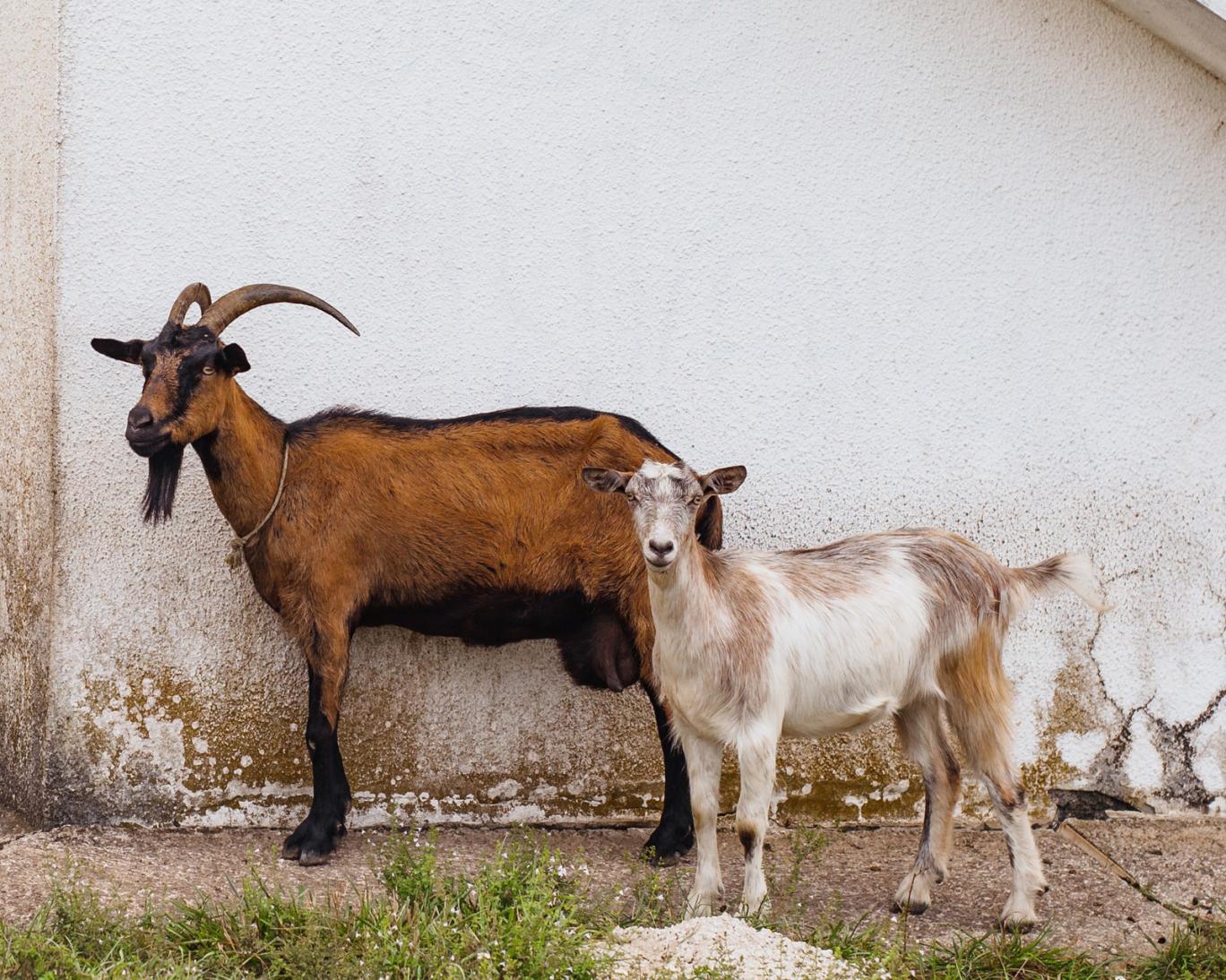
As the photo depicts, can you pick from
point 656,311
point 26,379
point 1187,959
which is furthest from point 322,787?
point 1187,959

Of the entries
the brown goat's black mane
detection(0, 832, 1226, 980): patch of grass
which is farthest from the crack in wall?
the brown goat's black mane

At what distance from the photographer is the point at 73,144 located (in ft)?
15.8

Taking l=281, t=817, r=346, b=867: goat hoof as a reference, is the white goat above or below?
above

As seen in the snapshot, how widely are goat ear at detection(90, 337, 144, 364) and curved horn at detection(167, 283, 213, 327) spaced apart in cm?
13

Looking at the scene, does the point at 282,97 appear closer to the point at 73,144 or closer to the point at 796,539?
the point at 73,144

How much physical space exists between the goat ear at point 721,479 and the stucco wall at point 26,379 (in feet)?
7.77

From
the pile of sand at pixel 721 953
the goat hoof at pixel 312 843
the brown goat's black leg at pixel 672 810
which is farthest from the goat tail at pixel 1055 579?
the goat hoof at pixel 312 843

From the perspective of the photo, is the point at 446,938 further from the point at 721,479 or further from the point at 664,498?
the point at 721,479

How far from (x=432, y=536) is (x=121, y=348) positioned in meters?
1.17

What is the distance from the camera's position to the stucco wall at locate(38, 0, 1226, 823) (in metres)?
4.91

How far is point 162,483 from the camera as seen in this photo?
4457mm

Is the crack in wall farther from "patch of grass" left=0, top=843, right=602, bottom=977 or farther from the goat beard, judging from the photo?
the goat beard

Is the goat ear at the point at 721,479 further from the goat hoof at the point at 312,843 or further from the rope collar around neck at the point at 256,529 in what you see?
the goat hoof at the point at 312,843

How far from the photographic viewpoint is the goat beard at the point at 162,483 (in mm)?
4410
